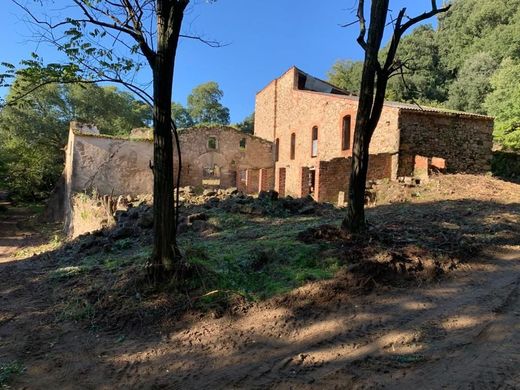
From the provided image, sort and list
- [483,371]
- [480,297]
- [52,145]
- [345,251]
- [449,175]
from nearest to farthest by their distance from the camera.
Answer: [483,371] → [480,297] → [345,251] → [449,175] → [52,145]

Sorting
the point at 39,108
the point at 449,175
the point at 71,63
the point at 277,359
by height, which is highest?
the point at 39,108

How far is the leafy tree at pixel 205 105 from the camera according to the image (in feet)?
192

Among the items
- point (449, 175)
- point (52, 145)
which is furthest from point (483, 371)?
point (52, 145)

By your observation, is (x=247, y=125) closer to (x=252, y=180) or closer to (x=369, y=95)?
Result: (x=252, y=180)

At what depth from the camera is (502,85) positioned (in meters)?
25.0

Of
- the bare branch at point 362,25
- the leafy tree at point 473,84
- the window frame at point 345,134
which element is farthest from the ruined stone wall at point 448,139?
the leafy tree at point 473,84

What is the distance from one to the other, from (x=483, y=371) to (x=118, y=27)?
5231 millimetres

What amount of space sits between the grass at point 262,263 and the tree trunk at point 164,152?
→ 0.42m

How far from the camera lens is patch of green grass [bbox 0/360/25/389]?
3514 mm

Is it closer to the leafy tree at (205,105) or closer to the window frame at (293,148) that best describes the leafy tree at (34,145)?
the window frame at (293,148)

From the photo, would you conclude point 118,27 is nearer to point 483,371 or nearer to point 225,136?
point 483,371

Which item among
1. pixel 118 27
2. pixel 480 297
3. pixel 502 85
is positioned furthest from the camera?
pixel 502 85

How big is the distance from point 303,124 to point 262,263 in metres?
21.3

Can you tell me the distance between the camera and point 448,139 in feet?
57.4
